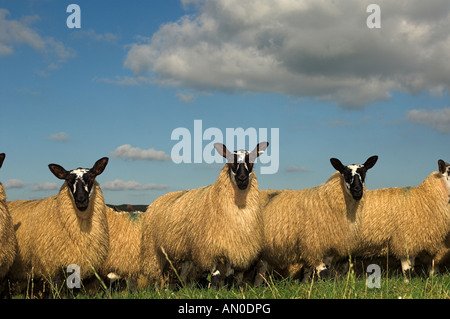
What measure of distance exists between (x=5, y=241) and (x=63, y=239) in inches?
43.8

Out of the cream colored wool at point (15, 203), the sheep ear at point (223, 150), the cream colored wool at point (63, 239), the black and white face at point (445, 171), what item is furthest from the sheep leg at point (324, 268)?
the cream colored wool at point (15, 203)

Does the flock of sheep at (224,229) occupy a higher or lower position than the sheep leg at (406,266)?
higher

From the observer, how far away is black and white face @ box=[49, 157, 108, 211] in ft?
30.7

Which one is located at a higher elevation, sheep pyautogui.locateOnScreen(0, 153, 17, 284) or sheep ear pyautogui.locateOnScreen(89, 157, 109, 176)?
sheep ear pyautogui.locateOnScreen(89, 157, 109, 176)

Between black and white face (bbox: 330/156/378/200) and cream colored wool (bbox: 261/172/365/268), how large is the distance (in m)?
0.34

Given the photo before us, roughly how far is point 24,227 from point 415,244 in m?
10.4

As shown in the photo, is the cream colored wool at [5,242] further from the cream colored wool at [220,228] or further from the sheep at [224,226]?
the cream colored wool at [220,228]

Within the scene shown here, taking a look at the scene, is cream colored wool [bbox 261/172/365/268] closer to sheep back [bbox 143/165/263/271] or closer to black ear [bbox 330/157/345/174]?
black ear [bbox 330/157/345/174]

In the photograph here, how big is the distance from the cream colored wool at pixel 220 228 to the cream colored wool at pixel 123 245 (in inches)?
58.0

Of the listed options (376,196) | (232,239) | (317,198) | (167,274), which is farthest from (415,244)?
(167,274)

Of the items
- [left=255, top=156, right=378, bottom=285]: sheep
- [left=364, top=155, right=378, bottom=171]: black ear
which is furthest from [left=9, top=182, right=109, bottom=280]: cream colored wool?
[left=364, top=155, right=378, bottom=171]: black ear

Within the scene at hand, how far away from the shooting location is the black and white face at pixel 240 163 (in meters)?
9.60

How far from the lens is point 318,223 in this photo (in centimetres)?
1149
